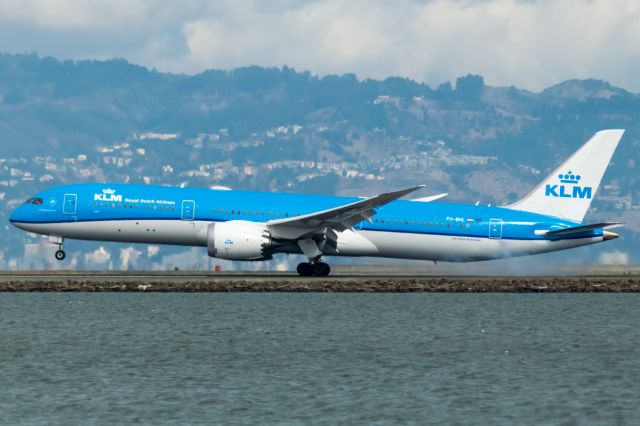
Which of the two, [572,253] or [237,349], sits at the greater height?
[572,253]

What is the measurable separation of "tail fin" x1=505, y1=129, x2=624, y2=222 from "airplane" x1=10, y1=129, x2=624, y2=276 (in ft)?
2.09

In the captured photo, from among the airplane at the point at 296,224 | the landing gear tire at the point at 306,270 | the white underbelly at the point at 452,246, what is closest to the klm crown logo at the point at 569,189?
the airplane at the point at 296,224

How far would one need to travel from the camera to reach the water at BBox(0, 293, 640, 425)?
108 ft

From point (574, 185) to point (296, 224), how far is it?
18.9m

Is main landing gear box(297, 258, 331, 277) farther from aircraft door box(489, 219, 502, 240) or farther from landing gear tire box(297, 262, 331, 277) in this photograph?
aircraft door box(489, 219, 502, 240)

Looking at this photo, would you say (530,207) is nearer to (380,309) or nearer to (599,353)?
(380,309)

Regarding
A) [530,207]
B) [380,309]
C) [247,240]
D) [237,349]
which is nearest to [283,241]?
[247,240]

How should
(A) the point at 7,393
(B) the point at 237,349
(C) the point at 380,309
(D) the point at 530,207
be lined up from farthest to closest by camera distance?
(D) the point at 530,207 < (C) the point at 380,309 < (B) the point at 237,349 < (A) the point at 7,393

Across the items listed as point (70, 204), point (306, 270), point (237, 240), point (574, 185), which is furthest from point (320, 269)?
A: point (574, 185)

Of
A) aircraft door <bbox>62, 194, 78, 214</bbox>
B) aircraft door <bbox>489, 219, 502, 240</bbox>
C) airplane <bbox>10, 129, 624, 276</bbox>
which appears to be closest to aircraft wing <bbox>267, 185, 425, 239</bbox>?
airplane <bbox>10, 129, 624, 276</bbox>

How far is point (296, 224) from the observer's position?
216 ft

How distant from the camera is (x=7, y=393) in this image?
35.2 metres

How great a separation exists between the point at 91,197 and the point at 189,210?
210 inches

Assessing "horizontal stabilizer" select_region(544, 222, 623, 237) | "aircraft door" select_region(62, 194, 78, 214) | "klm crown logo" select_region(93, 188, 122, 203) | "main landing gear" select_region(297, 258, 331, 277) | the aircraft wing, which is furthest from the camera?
"horizontal stabilizer" select_region(544, 222, 623, 237)
